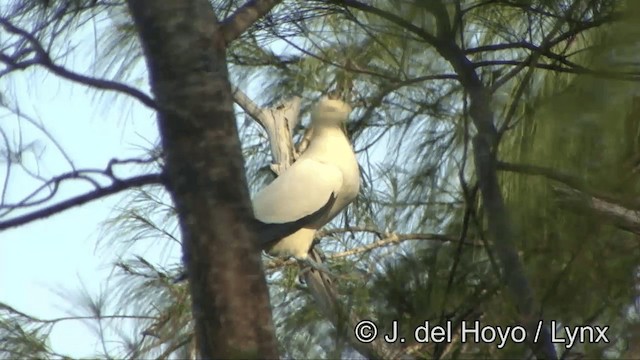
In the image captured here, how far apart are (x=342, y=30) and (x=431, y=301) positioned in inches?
27.0

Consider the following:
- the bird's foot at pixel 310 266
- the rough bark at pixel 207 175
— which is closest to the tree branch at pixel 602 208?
the rough bark at pixel 207 175

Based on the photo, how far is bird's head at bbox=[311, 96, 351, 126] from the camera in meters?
2.08

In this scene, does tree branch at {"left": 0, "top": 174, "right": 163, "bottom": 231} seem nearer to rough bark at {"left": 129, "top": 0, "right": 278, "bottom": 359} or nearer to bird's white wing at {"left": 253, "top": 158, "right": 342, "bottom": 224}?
rough bark at {"left": 129, "top": 0, "right": 278, "bottom": 359}

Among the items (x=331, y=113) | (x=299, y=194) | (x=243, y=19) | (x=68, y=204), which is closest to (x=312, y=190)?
(x=299, y=194)

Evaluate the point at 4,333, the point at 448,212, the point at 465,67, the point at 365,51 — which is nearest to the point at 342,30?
the point at 365,51

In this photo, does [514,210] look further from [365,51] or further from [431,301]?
[365,51]

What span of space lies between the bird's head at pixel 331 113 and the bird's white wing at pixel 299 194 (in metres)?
0.08

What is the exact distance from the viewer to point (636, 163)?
1526mm

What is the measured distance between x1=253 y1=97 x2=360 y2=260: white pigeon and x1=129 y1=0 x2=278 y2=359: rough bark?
0.63 metres

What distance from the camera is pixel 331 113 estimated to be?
6.87 ft

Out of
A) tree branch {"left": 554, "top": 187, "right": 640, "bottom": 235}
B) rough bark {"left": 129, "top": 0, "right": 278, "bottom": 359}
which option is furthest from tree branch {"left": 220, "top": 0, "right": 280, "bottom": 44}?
tree branch {"left": 554, "top": 187, "right": 640, "bottom": 235}

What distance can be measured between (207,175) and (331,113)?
2.71 feet

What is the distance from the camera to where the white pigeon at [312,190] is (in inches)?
78.2

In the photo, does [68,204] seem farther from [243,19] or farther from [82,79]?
[243,19]
